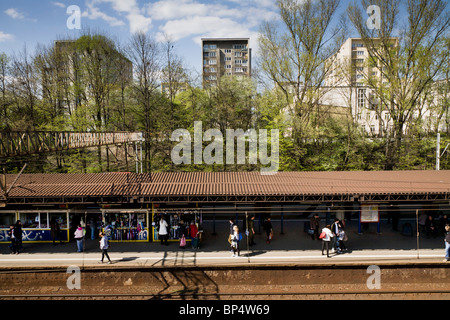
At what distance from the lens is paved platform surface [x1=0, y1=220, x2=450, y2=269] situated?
11773mm

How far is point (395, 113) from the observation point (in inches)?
1027

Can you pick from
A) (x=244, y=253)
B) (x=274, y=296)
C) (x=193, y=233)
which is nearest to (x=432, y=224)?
(x=274, y=296)

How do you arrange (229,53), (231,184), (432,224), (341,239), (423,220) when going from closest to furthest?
(341,239), (231,184), (432,224), (423,220), (229,53)

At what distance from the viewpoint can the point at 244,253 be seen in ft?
42.0

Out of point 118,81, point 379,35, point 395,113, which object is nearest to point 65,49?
point 118,81

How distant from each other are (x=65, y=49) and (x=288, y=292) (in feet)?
102

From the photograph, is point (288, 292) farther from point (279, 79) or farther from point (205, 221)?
point (279, 79)

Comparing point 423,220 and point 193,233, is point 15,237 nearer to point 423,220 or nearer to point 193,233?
point 193,233

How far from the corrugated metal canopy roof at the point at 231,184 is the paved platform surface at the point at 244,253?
8.56 ft

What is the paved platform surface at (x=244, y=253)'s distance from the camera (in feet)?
38.6

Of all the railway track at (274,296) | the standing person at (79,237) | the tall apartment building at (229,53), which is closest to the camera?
the railway track at (274,296)

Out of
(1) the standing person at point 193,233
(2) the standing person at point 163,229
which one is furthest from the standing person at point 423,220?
(2) the standing person at point 163,229

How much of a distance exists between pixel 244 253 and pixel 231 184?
10.8 feet

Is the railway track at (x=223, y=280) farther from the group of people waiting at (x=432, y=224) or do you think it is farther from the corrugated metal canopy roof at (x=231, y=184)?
the group of people waiting at (x=432, y=224)
